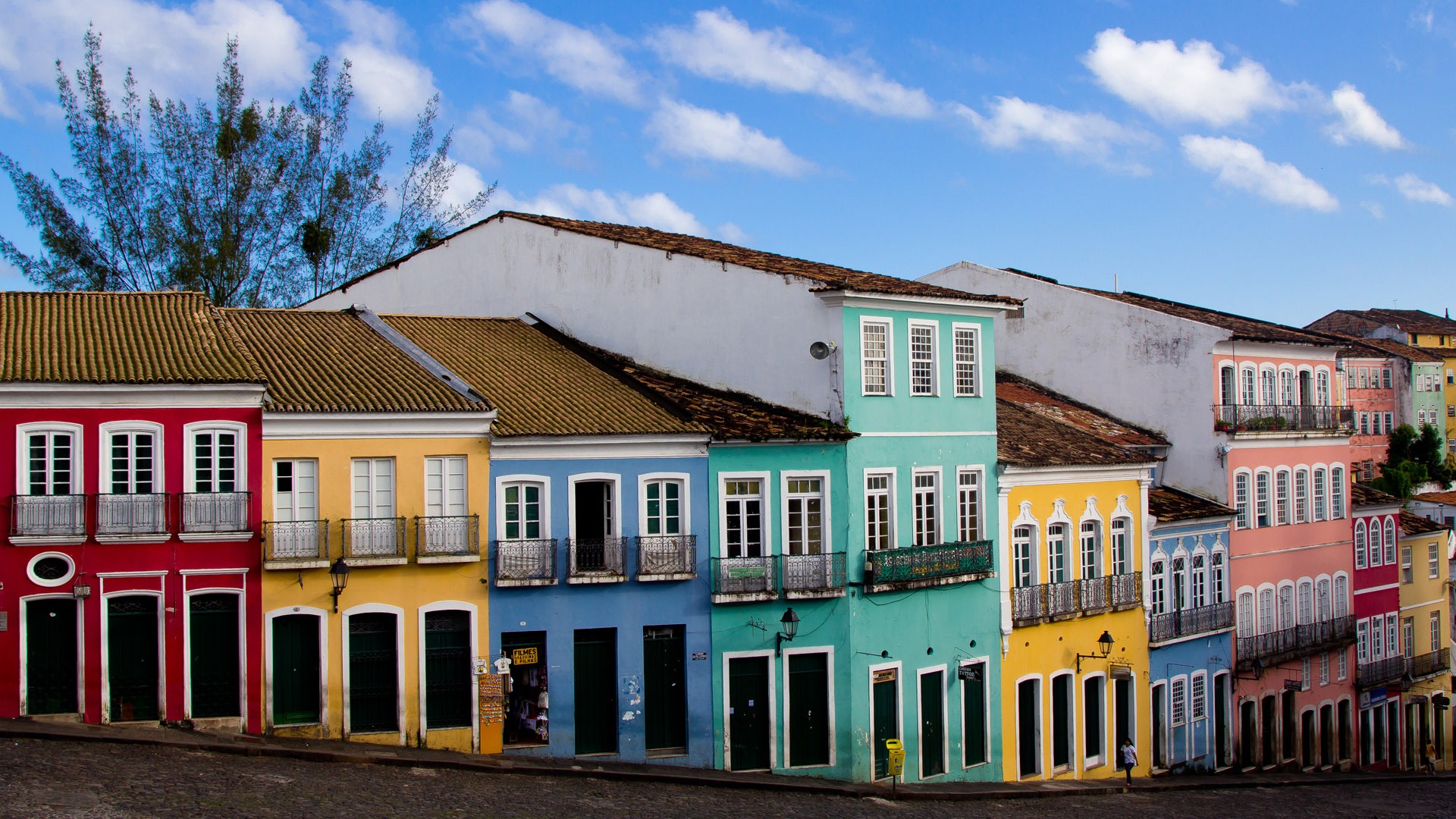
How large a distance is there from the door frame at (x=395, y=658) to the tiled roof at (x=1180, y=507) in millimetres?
19499

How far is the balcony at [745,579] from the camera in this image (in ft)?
86.5

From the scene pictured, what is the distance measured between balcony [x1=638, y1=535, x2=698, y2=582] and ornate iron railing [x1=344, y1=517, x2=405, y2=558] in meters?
4.32

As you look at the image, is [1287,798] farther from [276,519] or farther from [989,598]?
[276,519]

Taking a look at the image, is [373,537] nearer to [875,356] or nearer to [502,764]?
[502,764]

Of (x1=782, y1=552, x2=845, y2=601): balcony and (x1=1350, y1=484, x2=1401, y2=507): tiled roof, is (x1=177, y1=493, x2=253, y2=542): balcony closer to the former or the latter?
(x1=782, y1=552, x2=845, y2=601): balcony

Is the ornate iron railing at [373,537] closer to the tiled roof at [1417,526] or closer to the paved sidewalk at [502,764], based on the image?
the paved sidewalk at [502,764]

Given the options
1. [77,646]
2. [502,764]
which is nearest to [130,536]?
[77,646]

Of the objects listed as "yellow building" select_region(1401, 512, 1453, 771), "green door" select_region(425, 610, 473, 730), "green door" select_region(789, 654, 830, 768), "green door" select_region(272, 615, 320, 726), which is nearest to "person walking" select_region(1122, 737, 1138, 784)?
"green door" select_region(789, 654, 830, 768)

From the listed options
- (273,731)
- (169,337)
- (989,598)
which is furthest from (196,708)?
(989,598)

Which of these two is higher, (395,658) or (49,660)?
(49,660)

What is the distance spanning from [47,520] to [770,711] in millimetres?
12947

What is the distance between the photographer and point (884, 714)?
92.8ft

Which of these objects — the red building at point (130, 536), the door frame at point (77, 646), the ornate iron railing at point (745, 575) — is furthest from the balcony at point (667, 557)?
the door frame at point (77, 646)

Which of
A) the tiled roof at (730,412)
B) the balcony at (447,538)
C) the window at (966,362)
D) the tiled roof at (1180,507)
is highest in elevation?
the window at (966,362)
